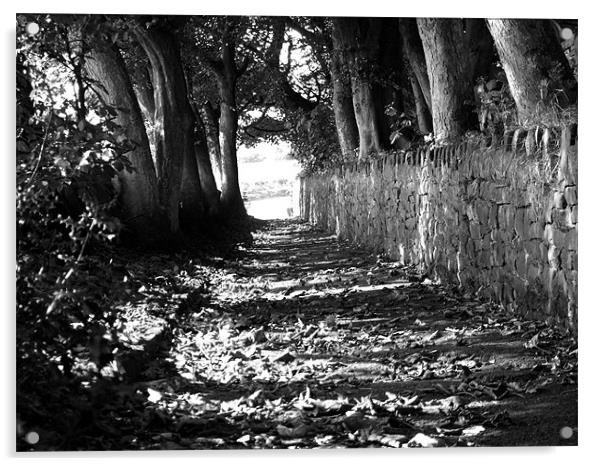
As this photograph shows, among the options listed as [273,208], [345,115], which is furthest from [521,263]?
[273,208]

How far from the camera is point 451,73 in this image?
7402mm

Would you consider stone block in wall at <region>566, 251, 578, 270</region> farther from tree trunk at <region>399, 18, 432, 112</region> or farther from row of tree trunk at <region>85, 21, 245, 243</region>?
tree trunk at <region>399, 18, 432, 112</region>

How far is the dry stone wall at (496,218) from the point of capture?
14.0ft

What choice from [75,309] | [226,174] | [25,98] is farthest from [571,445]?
[226,174]

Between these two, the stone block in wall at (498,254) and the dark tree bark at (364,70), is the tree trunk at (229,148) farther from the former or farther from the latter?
the stone block in wall at (498,254)

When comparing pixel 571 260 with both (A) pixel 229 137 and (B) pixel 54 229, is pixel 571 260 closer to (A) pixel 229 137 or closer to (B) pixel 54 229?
(B) pixel 54 229

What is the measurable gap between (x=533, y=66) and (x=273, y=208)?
63.1 ft

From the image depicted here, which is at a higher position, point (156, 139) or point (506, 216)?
point (156, 139)

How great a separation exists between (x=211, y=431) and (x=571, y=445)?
5.03 ft

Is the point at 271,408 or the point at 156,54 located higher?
the point at 156,54

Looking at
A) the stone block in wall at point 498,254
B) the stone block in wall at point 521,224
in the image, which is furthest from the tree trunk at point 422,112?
the stone block in wall at point 521,224

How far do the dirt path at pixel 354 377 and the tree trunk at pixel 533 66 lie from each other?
54.6 inches

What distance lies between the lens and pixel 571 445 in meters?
3.30

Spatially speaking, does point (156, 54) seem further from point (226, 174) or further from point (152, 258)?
point (226, 174)
